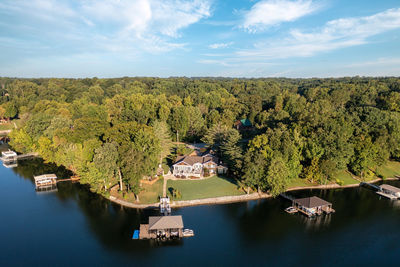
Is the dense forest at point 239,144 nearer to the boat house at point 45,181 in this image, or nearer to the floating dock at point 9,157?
the floating dock at point 9,157

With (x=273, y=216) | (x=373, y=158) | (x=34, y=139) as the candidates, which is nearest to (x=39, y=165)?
(x=34, y=139)

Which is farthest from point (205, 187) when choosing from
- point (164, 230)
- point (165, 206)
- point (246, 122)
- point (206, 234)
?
point (246, 122)

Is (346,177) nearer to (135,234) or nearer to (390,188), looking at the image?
(390,188)

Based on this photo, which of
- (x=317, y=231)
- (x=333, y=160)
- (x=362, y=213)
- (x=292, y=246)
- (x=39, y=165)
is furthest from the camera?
(x=39, y=165)

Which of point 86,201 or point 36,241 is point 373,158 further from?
point 36,241

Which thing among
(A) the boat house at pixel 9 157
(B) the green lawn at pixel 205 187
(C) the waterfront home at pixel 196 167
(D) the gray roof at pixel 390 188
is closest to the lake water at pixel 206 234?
(D) the gray roof at pixel 390 188
